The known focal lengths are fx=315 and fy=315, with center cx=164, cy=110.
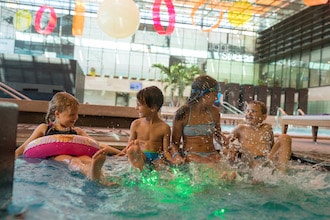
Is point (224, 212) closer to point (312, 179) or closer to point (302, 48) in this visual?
point (312, 179)

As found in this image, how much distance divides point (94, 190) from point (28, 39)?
19.9m

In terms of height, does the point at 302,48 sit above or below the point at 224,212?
above

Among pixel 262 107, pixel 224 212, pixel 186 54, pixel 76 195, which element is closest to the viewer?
pixel 224 212

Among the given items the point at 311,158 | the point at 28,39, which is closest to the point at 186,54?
the point at 28,39

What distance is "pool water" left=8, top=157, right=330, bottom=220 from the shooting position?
142 cm

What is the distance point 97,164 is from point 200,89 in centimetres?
132

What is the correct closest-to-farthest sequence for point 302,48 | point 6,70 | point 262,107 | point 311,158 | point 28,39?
1. point 262,107
2. point 311,158
3. point 6,70
4. point 28,39
5. point 302,48

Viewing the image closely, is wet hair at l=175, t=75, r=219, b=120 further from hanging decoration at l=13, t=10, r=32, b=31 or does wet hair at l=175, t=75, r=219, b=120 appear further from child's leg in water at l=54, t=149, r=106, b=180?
hanging decoration at l=13, t=10, r=32, b=31

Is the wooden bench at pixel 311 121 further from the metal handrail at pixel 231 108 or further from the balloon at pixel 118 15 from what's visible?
the metal handrail at pixel 231 108

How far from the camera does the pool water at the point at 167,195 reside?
4.65ft

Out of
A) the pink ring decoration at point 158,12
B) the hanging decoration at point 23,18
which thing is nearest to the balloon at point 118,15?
the pink ring decoration at point 158,12

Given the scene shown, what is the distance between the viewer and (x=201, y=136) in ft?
9.21

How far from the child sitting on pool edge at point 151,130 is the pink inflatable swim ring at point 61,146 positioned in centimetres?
33

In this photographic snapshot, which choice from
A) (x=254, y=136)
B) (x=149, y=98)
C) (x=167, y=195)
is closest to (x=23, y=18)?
(x=149, y=98)
